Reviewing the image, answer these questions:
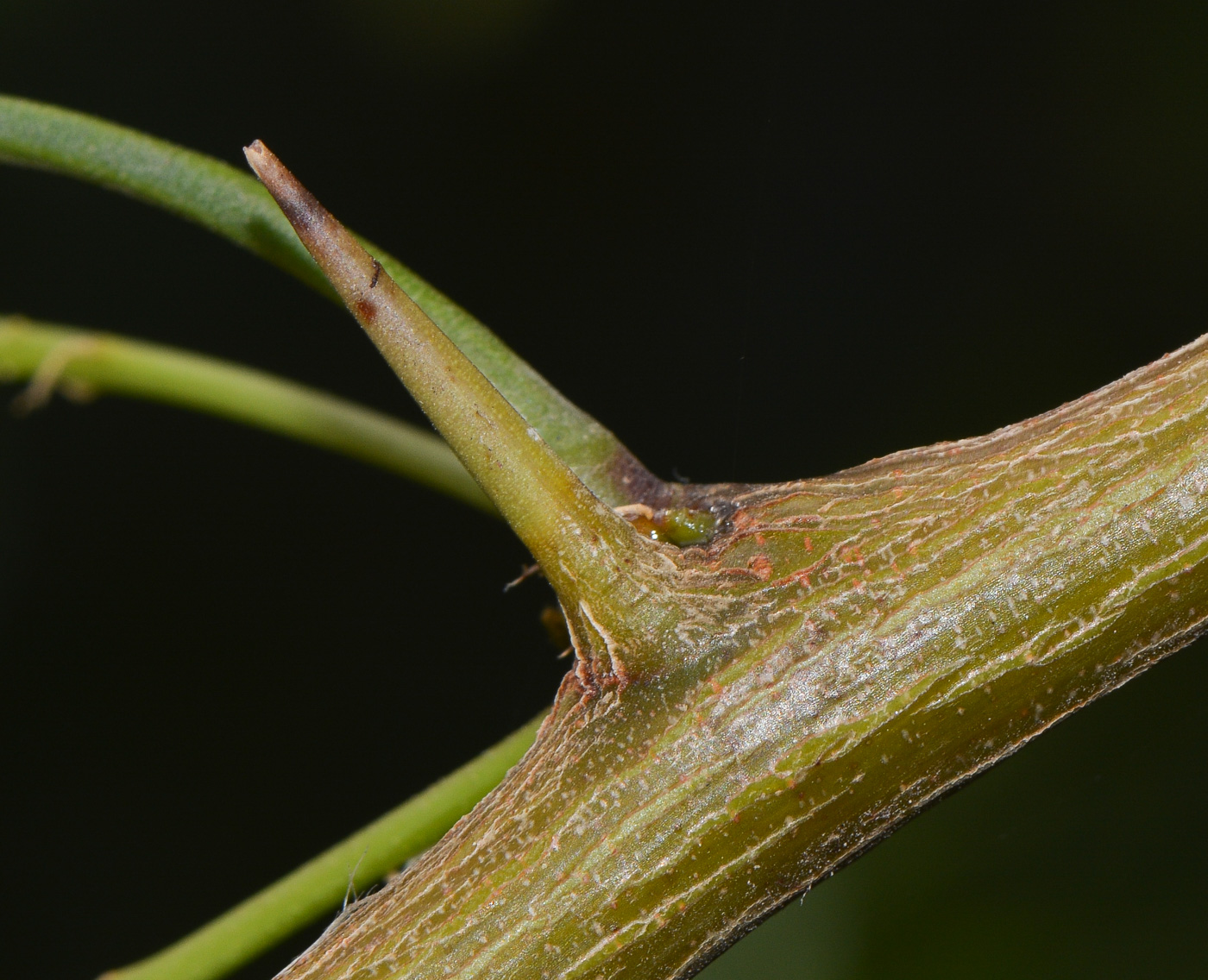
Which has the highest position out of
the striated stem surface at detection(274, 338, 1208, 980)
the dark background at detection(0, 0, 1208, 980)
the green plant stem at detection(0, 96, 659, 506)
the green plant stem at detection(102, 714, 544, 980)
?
the dark background at detection(0, 0, 1208, 980)

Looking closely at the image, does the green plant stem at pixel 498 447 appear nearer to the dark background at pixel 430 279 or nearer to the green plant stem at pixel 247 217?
the green plant stem at pixel 247 217

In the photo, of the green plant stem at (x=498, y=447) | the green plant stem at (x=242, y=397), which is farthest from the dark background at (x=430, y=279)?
the green plant stem at (x=498, y=447)

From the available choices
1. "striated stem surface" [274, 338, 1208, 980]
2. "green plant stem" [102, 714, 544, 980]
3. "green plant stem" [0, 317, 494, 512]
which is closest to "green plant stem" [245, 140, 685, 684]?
"striated stem surface" [274, 338, 1208, 980]

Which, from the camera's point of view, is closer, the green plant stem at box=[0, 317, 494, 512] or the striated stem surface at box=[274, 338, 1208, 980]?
the striated stem surface at box=[274, 338, 1208, 980]

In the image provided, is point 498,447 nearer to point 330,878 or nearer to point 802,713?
point 802,713

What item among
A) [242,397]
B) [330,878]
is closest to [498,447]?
[330,878]

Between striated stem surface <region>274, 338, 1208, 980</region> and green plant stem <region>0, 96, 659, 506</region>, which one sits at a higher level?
green plant stem <region>0, 96, 659, 506</region>

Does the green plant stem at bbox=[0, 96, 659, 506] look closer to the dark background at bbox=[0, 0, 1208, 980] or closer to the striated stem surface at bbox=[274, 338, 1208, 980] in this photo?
the striated stem surface at bbox=[274, 338, 1208, 980]
